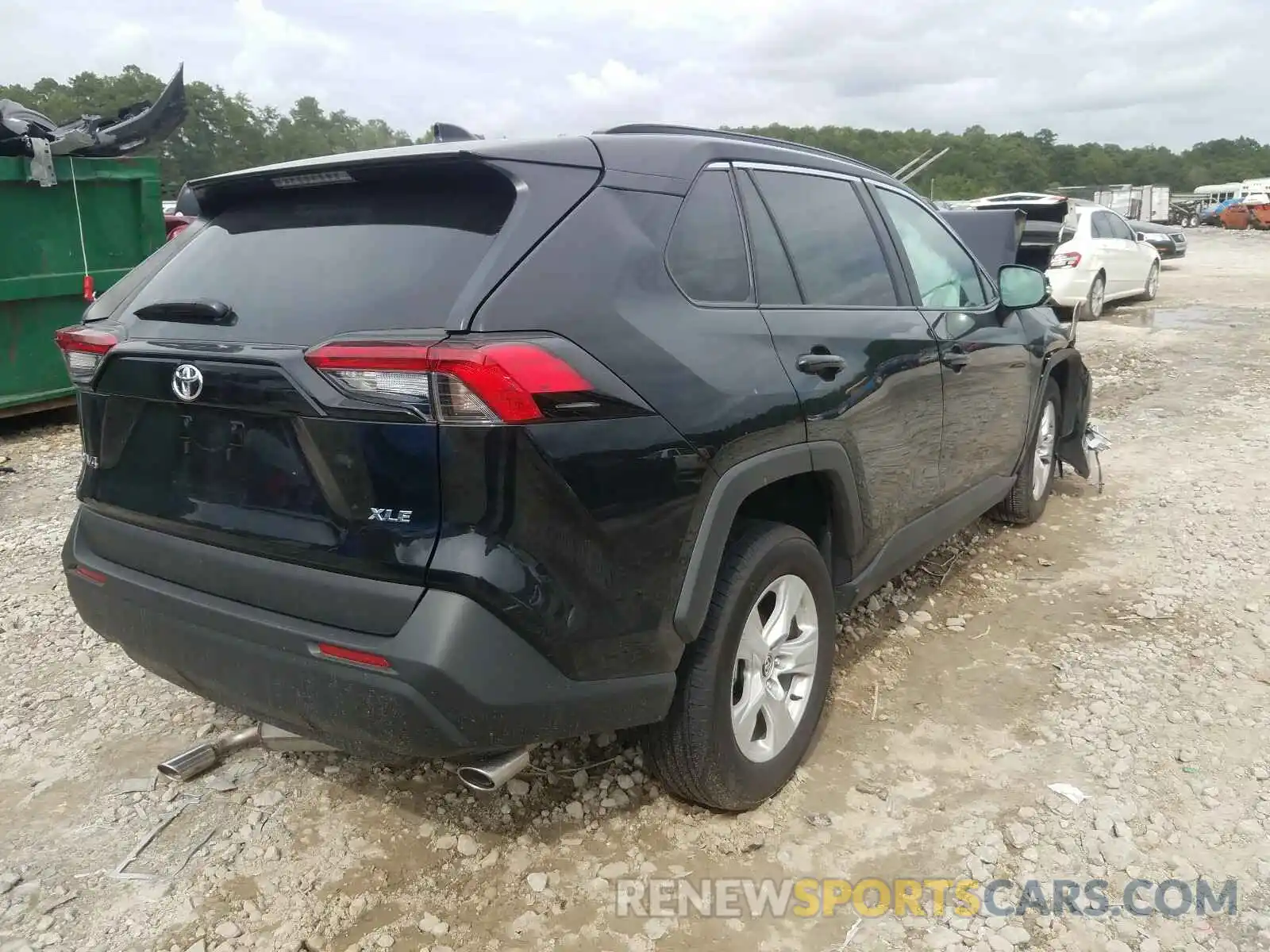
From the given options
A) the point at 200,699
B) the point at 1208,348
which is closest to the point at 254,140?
the point at 1208,348

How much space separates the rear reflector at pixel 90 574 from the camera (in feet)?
7.83

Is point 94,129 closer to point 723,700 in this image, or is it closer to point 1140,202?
point 723,700

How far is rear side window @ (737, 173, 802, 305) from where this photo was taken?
2.63m

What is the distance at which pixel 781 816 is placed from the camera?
106 inches

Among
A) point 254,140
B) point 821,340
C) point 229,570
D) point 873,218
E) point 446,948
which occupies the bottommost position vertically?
point 446,948

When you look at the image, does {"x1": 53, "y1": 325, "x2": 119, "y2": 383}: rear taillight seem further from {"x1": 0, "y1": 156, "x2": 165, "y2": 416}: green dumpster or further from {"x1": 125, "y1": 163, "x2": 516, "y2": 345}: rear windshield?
{"x1": 0, "y1": 156, "x2": 165, "y2": 416}: green dumpster

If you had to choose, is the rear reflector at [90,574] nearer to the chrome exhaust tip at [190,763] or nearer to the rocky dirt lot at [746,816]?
the chrome exhaust tip at [190,763]

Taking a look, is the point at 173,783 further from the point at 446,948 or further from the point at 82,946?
the point at 446,948

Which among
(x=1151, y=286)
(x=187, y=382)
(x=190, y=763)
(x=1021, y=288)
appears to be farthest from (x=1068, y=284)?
(x=187, y=382)

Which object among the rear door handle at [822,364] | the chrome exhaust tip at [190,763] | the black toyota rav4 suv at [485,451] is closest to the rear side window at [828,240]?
the black toyota rav4 suv at [485,451]

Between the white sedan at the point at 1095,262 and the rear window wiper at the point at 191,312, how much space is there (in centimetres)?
1191

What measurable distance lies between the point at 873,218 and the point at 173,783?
2988 millimetres

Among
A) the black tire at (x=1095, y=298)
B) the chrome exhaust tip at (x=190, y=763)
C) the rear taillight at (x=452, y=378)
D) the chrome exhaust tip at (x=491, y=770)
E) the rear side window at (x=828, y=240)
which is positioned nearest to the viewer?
the rear taillight at (x=452, y=378)

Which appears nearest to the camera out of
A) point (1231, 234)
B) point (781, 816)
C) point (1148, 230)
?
point (781, 816)
